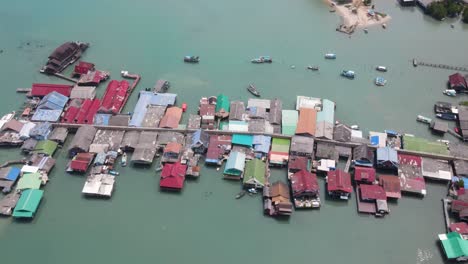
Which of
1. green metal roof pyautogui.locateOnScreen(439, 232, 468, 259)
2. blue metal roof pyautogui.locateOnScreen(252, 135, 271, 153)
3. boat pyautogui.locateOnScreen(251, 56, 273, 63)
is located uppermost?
boat pyautogui.locateOnScreen(251, 56, 273, 63)

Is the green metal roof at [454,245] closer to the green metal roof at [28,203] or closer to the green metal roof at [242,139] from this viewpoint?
the green metal roof at [242,139]

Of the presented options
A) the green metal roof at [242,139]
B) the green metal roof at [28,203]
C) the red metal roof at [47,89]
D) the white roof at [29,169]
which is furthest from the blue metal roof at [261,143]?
the red metal roof at [47,89]

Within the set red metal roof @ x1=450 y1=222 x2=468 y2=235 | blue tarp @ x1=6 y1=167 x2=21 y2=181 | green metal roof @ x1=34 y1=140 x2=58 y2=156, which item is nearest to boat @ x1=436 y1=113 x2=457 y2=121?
red metal roof @ x1=450 y1=222 x2=468 y2=235

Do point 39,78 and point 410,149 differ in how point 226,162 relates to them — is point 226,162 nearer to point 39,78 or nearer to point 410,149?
point 410,149

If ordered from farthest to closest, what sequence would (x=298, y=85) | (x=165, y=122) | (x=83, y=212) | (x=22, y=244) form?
(x=298, y=85) → (x=165, y=122) → (x=83, y=212) → (x=22, y=244)

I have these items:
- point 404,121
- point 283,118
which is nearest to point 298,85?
point 283,118

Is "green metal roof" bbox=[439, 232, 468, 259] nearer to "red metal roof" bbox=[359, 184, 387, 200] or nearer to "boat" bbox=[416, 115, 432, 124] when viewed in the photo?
"red metal roof" bbox=[359, 184, 387, 200]
